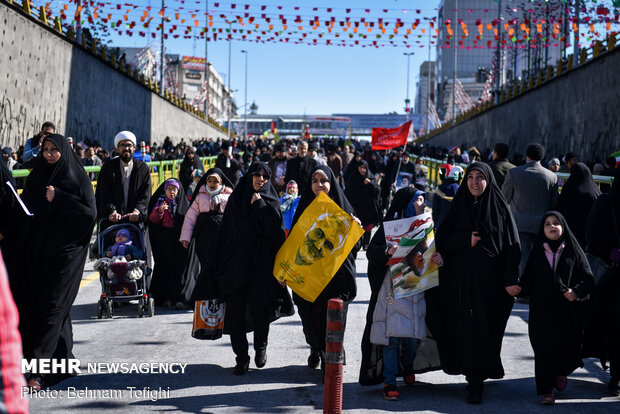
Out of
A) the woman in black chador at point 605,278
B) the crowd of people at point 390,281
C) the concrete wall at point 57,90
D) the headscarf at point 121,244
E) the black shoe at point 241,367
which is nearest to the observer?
the crowd of people at point 390,281

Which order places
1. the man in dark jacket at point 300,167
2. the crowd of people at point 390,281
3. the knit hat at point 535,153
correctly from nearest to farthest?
the crowd of people at point 390,281 < the knit hat at point 535,153 < the man in dark jacket at point 300,167

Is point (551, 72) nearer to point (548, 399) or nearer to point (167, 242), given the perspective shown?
point (167, 242)

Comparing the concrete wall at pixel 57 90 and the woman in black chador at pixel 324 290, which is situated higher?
the concrete wall at pixel 57 90

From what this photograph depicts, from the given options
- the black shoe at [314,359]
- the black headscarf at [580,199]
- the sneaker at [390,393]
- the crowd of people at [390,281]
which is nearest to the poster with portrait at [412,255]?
the crowd of people at [390,281]

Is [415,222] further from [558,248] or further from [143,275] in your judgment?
[143,275]

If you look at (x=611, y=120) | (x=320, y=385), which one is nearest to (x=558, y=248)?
(x=320, y=385)

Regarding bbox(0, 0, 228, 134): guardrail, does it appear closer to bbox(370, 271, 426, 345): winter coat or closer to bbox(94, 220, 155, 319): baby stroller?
bbox(94, 220, 155, 319): baby stroller

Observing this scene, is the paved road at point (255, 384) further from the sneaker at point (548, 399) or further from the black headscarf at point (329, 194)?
the black headscarf at point (329, 194)

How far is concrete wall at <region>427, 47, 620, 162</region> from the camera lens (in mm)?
20453

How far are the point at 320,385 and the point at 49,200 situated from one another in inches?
93.0

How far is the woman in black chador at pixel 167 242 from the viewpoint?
9344mm

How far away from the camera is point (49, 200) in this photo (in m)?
6.06

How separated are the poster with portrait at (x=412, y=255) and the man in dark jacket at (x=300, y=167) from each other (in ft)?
26.5

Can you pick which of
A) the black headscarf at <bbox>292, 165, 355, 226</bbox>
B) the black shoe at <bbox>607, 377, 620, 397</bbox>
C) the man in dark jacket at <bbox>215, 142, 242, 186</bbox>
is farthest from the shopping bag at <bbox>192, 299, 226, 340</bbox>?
the man in dark jacket at <bbox>215, 142, 242, 186</bbox>
